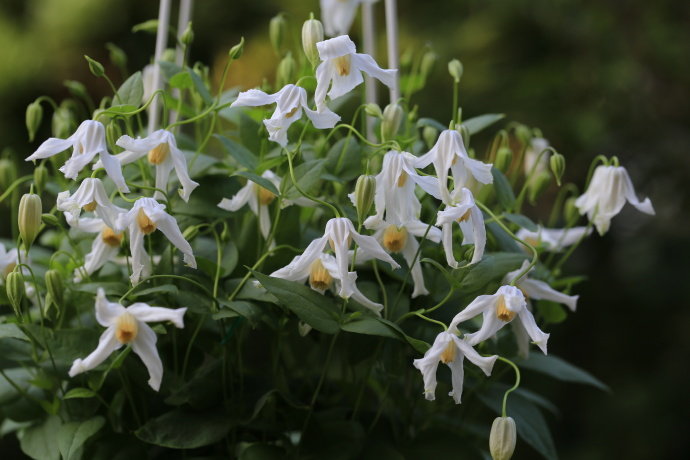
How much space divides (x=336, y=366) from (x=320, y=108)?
29 centimetres

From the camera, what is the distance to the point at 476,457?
2.04ft

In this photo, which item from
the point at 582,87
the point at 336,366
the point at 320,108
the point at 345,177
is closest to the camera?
the point at 320,108

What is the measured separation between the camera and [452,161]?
499 mm

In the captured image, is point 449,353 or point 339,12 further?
point 339,12

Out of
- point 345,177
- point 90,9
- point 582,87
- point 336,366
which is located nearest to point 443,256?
point 345,177

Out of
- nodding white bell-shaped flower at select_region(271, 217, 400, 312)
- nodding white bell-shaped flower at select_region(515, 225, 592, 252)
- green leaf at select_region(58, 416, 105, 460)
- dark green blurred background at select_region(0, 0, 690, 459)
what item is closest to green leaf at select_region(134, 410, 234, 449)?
green leaf at select_region(58, 416, 105, 460)

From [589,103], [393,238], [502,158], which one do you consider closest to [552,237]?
[502,158]

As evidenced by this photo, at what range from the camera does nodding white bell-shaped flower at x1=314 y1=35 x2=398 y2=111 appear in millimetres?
489

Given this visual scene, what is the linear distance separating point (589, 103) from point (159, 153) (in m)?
1.82

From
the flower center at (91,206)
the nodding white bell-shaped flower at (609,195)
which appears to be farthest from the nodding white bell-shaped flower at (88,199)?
the nodding white bell-shaped flower at (609,195)

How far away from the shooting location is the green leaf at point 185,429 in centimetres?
56

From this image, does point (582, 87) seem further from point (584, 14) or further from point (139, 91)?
point (139, 91)

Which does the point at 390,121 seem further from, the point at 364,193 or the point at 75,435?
the point at 75,435

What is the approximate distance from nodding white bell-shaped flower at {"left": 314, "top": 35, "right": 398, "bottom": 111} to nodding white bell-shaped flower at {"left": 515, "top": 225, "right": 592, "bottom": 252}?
0.19 meters
